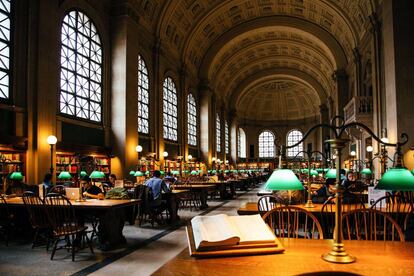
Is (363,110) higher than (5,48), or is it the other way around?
(5,48)

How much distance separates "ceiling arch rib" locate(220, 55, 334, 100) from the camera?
3591 centimetres

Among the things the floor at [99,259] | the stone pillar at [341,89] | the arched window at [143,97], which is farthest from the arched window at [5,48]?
the stone pillar at [341,89]

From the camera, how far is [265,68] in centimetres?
3988

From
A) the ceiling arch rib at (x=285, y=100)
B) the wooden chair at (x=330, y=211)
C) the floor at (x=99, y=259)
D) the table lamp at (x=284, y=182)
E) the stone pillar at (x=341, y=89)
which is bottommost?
the floor at (x=99, y=259)

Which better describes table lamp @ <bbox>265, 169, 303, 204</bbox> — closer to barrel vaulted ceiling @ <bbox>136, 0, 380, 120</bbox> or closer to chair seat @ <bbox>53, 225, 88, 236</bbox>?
chair seat @ <bbox>53, 225, 88, 236</bbox>

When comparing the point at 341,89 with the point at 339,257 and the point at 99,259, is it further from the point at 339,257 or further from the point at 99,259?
the point at 339,257

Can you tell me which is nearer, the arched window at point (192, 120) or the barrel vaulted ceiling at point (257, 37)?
the barrel vaulted ceiling at point (257, 37)

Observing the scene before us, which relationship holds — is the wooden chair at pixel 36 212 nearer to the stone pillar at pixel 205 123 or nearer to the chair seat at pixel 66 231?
the chair seat at pixel 66 231

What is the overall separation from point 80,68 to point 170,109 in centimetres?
1006

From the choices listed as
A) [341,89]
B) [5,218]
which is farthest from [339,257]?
[341,89]

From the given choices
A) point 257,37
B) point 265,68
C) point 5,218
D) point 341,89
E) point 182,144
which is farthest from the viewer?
point 265,68

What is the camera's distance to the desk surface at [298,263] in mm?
1828

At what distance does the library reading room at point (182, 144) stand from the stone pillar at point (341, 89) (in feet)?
0.49

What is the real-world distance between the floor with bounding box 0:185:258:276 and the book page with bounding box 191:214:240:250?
341 centimetres
